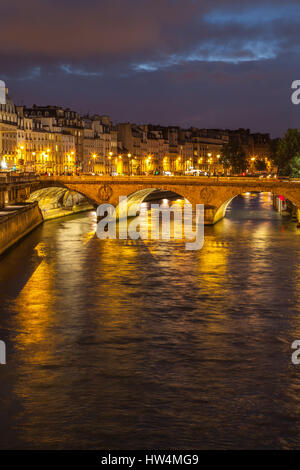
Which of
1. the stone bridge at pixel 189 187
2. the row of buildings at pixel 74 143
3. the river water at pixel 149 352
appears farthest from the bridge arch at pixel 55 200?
the river water at pixel 149 352

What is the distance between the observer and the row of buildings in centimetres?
11619

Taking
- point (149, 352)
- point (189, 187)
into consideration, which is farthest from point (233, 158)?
point (149, 352)

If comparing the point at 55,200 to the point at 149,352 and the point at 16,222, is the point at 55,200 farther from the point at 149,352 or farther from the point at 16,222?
the point at 149,352

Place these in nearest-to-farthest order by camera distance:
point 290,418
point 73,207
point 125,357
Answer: point 290,418
point 125,357
point 73,207

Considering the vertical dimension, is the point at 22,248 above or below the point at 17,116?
below

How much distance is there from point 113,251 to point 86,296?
1704 centimetres

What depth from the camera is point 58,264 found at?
4775 centimetres

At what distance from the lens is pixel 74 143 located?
145125mm

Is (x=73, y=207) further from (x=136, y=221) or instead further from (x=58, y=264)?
(x=58, y=264)

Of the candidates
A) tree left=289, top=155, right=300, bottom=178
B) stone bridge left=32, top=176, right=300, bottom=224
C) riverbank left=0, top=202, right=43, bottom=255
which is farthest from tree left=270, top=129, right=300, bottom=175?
riverbank left=0, top=202, right=43, bottom=255

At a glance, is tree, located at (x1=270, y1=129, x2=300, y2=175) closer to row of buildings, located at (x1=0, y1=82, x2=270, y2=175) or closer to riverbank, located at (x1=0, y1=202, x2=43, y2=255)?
row of buildings, located at (x1=0, y1=82, x2=270, y2=175)

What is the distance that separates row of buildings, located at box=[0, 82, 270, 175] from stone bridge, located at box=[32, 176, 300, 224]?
83.0 feet
